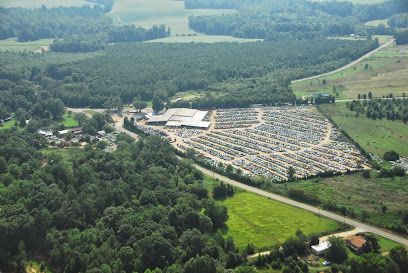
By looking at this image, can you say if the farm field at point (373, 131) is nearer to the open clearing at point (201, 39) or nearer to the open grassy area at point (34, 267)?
the open grassy area at point (34, 267)

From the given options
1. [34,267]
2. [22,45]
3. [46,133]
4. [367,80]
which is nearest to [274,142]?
[46,133]

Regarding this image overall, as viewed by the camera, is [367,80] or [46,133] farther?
[367,80]

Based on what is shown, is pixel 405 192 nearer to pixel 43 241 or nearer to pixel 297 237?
pixel 297 237

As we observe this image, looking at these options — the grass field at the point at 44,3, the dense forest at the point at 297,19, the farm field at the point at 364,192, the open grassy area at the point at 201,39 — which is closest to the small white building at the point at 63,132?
the farm field at the point at 364,192

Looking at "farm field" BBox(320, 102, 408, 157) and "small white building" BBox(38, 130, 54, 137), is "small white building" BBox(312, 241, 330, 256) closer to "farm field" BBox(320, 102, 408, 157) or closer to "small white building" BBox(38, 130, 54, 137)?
"farm field" BBox(320, 102, 408, 157)

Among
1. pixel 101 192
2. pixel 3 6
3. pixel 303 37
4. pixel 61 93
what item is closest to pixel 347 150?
pixel 101 192

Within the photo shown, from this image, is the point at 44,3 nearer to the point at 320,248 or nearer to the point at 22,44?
the point at 22,44

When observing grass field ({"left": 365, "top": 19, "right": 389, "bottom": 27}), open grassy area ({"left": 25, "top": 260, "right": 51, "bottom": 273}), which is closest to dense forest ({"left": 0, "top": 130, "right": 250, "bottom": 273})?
open grassy area ({"left": 25, "top": 260, "right": 51, "bottom": 273})
